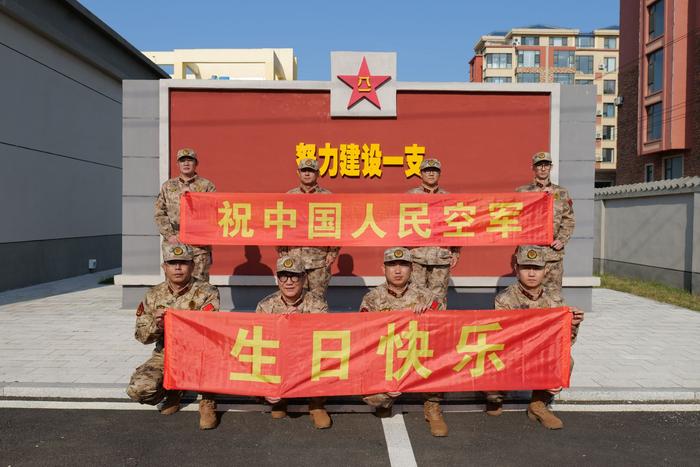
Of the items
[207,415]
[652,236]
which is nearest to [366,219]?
[207,415]

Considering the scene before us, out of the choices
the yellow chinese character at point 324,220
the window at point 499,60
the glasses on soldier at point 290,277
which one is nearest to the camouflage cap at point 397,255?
the glasses on soldier at point 290,277

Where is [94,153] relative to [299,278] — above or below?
above

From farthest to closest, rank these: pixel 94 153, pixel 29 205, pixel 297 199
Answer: pixel 94 153 < pixel 29 205 < pixel 297 199

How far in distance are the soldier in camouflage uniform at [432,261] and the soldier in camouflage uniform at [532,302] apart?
1.45m

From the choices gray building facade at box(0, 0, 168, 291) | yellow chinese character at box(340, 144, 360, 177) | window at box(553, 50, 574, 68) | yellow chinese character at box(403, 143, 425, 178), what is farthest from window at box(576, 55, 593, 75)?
yellow chinese character at box(340, 144, 360, 177)

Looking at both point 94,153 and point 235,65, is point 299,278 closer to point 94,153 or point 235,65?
point 94,153

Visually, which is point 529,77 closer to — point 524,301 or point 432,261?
point 432,261

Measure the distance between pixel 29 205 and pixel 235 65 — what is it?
162 feet

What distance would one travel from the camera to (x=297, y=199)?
5.14m

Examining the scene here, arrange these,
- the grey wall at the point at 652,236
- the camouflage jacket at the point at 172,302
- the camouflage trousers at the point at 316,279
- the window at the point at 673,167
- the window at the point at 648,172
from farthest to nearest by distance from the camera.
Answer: the window at the point at 648,172 → the window at the point at 673,167 → the grey wall at the point at 652,236 → the camouflage trousers at the point at 316,279 → the camouflage jacket at the point at 172,302

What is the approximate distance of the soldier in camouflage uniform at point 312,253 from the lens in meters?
5.92

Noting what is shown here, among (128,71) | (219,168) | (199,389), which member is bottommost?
(199,389)

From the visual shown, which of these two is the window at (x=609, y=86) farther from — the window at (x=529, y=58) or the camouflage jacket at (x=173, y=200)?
the camouflage jacket at (x=173, y=200)

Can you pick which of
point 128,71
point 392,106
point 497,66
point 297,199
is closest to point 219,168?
point 392,106
